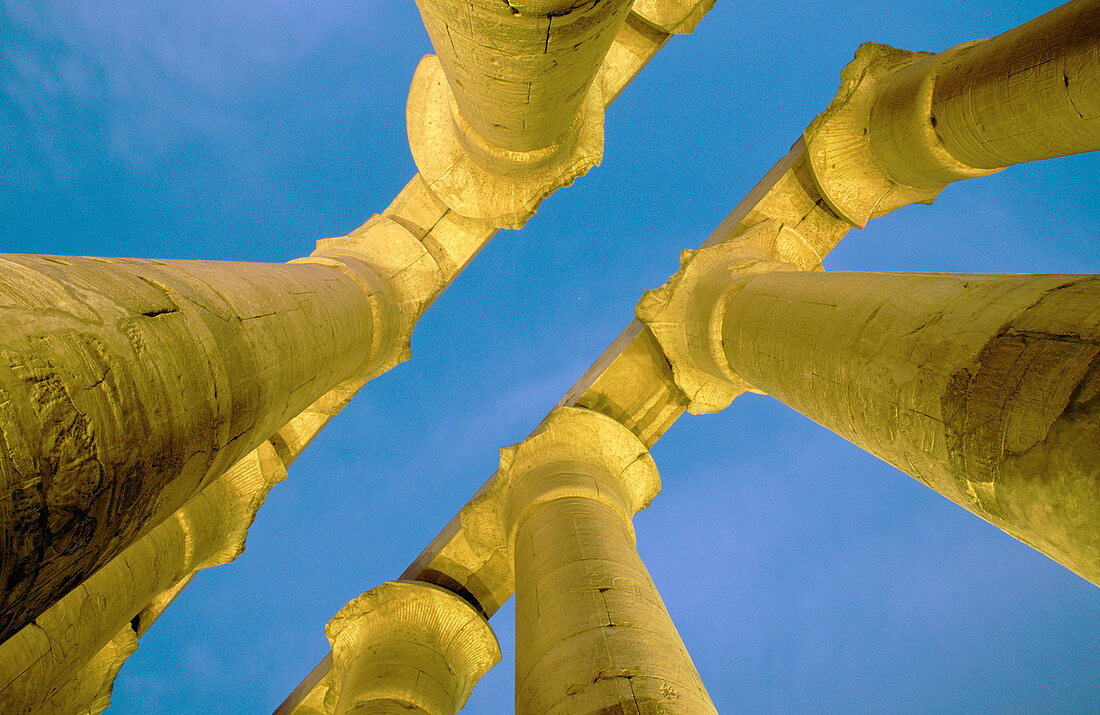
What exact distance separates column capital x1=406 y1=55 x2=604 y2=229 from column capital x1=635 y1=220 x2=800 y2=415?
190 centimetres

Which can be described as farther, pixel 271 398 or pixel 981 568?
pixel 981 568

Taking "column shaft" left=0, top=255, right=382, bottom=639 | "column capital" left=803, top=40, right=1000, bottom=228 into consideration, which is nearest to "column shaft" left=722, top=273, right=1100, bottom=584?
"column capital" left=803, top=40, right=1000, bottom=228

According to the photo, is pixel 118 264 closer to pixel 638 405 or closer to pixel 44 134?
pixel 638 405

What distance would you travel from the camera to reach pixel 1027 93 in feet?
15.9

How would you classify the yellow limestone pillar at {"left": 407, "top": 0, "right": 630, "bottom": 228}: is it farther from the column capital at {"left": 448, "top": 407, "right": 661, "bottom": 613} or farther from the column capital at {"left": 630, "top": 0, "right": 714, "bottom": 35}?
the column capital at {"left": 448, "top": 407, "right": 661, "bottom": 613}

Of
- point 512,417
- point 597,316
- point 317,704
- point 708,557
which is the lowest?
point 317,704

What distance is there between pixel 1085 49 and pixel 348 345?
7.09 metres

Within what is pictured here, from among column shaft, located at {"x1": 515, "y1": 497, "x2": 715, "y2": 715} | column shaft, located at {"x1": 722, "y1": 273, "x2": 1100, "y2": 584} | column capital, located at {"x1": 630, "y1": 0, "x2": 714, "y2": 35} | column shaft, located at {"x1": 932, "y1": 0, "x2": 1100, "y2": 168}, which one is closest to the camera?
column shaft, located at {"x1": 722, "y1": 273, "x2": 1100, "y2": 584}

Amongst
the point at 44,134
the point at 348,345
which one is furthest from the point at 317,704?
the point at 44,134

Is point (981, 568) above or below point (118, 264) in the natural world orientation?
above

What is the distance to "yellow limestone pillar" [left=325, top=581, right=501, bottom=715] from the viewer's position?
630 centimetres

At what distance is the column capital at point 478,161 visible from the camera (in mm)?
6645

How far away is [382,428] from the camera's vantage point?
92.2 meters

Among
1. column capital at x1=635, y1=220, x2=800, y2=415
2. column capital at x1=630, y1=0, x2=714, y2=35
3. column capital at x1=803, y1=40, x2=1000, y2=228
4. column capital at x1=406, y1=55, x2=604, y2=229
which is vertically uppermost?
column capital at x1=630, y1=0, x2=714, y2=35
